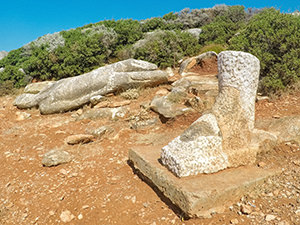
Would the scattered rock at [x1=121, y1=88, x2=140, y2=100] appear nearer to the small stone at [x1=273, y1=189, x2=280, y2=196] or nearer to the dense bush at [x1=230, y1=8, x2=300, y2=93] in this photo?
the dense bush at [x1=230, y1=8, x2=300, y2=93]

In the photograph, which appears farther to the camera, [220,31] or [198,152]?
[220,31]

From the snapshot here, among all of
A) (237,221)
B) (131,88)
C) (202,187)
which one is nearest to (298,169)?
(237,221)

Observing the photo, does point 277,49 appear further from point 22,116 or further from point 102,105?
point 22,116

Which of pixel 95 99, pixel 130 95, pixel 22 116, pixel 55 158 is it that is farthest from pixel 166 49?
pixel 55 158

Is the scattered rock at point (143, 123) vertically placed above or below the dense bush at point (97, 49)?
below

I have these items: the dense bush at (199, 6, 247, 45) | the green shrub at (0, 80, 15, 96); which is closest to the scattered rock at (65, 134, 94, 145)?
the green shrub at (0, 80, 15, 96)

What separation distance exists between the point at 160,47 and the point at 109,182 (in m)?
7.81

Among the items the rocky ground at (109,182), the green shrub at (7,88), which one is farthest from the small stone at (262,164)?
the green shrub at (7,88)

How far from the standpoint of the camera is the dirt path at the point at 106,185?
2479 mm

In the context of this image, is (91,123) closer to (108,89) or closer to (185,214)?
(108,89)

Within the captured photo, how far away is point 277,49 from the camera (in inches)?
232

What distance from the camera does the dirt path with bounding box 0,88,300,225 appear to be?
2.48 meters

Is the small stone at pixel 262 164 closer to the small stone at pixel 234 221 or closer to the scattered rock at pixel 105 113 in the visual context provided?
the small stone at pixel 234 221

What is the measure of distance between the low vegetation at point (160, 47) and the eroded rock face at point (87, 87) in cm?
262
